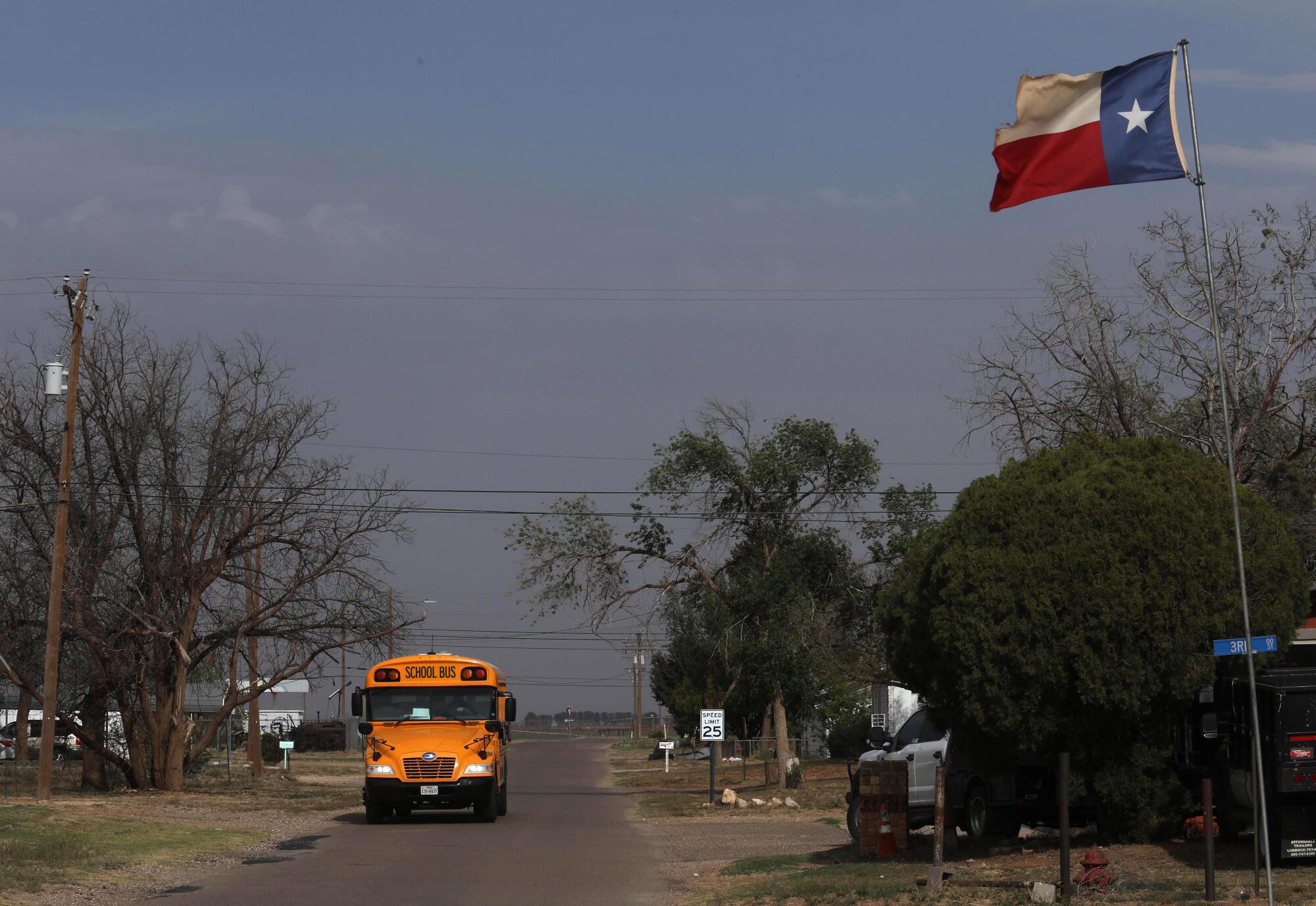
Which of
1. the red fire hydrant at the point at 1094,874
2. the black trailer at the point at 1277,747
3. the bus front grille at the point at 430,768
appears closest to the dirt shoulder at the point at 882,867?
the red fire hydrant at the point at 1094,874

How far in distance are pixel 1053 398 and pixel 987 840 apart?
13611 mm

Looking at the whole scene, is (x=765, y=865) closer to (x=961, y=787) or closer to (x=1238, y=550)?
(x=961, y=787)

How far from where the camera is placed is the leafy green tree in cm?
1416

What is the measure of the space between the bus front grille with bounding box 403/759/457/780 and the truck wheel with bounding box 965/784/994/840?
371 inches

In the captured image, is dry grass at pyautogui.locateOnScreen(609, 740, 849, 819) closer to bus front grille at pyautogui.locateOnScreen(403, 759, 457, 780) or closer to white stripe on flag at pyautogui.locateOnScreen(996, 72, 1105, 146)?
bus front grille at pyautogui.locateOnScreen(403, 759, 457, 780)

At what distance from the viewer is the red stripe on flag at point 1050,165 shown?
13.0m

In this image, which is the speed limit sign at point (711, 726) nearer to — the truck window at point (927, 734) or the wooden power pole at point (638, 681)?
the truck window at point (927, 734)

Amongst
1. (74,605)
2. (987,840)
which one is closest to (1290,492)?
(987,840)

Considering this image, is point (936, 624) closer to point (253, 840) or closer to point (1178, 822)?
point (1178, 822)

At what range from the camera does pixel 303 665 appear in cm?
3288

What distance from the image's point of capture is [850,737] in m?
51.3

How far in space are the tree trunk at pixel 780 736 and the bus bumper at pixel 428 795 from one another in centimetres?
1200

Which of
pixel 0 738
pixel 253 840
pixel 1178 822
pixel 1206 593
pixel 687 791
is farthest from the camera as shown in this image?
pixel 0 738

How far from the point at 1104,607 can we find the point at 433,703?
14197 millimetres
